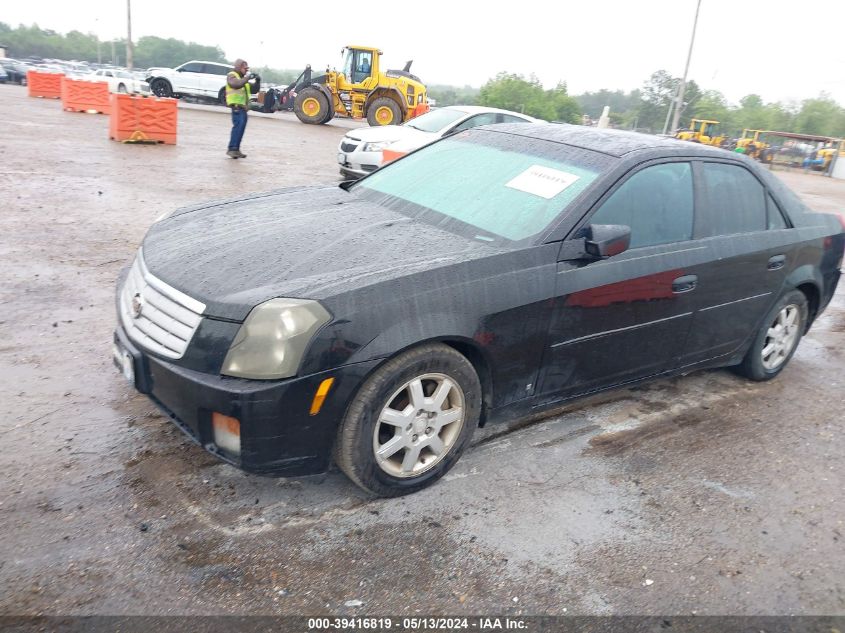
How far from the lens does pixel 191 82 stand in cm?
2892

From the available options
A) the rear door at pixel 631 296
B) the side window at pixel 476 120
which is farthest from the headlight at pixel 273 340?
the side window at pixel 476 120

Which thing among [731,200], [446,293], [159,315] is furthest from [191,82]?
[446,293]

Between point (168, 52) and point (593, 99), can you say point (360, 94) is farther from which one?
point (168, 52)

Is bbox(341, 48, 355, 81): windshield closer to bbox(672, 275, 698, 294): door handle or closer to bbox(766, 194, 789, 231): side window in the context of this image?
bbox(766, 194, 789, 231): side window

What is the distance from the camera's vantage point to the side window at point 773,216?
14.4 ft

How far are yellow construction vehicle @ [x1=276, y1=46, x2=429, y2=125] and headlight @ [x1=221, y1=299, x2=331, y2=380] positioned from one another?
69.7 feet

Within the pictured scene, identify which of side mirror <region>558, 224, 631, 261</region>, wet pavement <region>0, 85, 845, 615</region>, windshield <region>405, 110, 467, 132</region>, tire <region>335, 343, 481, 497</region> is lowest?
wet pavement <region>0, 85, 845, 615</region>

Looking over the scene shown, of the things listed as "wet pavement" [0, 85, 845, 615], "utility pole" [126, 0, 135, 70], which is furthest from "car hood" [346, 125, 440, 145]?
"utility pole" [126, 0, 135, 70]

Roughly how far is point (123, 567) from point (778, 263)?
4103 mm

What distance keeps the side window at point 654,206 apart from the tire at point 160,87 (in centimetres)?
2856

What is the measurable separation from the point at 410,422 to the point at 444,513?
1.44 feet

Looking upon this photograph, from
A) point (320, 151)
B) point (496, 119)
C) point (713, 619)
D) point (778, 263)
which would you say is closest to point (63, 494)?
point (713, 619)

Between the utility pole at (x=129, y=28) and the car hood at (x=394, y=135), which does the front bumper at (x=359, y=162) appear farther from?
the utility pole at (x=129, y=28)

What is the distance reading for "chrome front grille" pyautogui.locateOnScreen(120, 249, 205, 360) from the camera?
2738 millimetres
